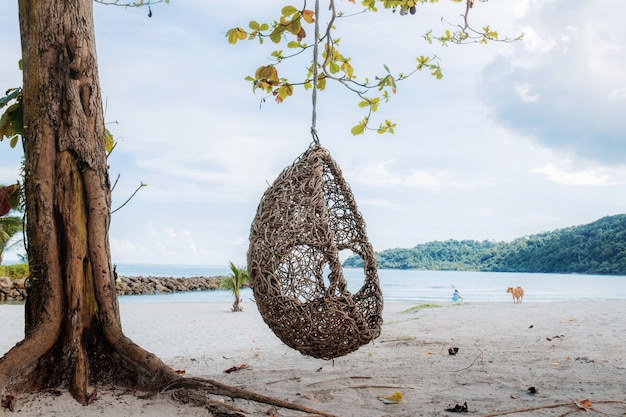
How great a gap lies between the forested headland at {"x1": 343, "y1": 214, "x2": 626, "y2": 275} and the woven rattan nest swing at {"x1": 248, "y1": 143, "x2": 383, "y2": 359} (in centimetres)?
3724

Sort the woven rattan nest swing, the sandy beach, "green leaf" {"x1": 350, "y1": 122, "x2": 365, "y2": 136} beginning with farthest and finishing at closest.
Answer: "green leaf" {"x1": 350, "y1": 122, "x2": 365, "y2": 136}, the sandy beach, the woven rattan nest swing

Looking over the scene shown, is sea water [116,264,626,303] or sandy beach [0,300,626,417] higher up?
sandy beach [0,300,626,417]

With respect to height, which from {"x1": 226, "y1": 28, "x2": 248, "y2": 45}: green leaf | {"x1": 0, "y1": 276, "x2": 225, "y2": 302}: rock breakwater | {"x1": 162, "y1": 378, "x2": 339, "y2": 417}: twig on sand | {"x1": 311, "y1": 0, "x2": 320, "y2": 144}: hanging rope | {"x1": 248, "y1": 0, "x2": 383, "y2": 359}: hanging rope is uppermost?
{"x1": 226, "y1": 28, "x2": 248, "y2": 45}: green leaf

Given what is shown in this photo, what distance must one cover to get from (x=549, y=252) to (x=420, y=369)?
62783mm

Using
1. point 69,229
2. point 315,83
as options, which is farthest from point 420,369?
point 69,229

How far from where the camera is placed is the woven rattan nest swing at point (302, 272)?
3389 mm

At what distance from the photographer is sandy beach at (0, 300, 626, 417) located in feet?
12.8

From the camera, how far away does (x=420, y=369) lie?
543 cm

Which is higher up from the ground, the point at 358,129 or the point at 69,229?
the point at 358,129

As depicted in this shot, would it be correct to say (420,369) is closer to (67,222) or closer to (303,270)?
(303,270)

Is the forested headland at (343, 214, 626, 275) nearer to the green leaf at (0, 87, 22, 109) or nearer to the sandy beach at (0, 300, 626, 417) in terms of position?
the sandy beach at (0, 300, 626, 417)

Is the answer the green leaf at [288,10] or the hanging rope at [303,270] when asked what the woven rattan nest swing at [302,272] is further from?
the green leaf at [288,10]

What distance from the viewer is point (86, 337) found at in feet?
12.4

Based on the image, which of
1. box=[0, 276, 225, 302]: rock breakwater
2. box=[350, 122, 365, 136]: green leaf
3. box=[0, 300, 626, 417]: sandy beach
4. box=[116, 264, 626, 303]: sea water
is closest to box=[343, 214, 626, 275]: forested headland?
box=[116, 264, 626, 303]: sea water
